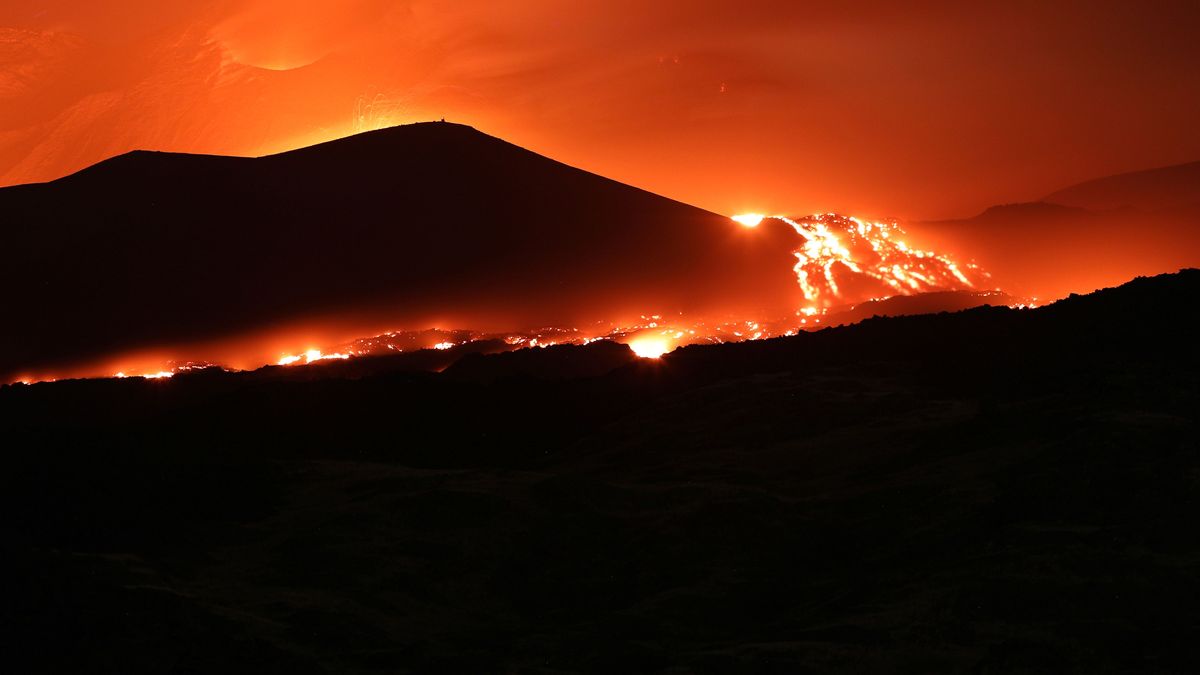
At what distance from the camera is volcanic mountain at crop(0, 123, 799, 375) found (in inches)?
2552

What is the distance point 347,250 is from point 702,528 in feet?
180

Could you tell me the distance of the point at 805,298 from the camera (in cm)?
6838

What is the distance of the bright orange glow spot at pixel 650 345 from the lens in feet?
175

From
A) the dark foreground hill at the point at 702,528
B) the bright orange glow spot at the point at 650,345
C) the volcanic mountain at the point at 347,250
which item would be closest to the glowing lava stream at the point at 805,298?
the bright orange glow spot at the point at 650,345

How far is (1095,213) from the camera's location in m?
121

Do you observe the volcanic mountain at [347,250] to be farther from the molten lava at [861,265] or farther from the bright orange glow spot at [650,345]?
the bright orange glow spot at [650,345]

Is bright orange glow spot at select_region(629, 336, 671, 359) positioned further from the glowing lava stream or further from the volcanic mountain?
the volcanic mountain

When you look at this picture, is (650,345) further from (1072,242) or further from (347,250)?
(1072,242)

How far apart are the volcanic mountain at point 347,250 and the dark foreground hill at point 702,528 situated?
3439 cm

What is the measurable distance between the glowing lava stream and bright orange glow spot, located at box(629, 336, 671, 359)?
0.04 m

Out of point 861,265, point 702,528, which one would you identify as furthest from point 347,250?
point 702,528

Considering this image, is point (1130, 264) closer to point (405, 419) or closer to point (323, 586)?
point (405, 419)

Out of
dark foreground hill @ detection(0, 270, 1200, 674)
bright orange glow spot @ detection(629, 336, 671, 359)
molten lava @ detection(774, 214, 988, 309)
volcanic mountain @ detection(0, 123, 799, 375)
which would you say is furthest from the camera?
molten lava @ detection(774, 214, 988, 309)

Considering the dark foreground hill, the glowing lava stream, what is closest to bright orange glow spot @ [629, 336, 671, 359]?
the glowing lava stream
